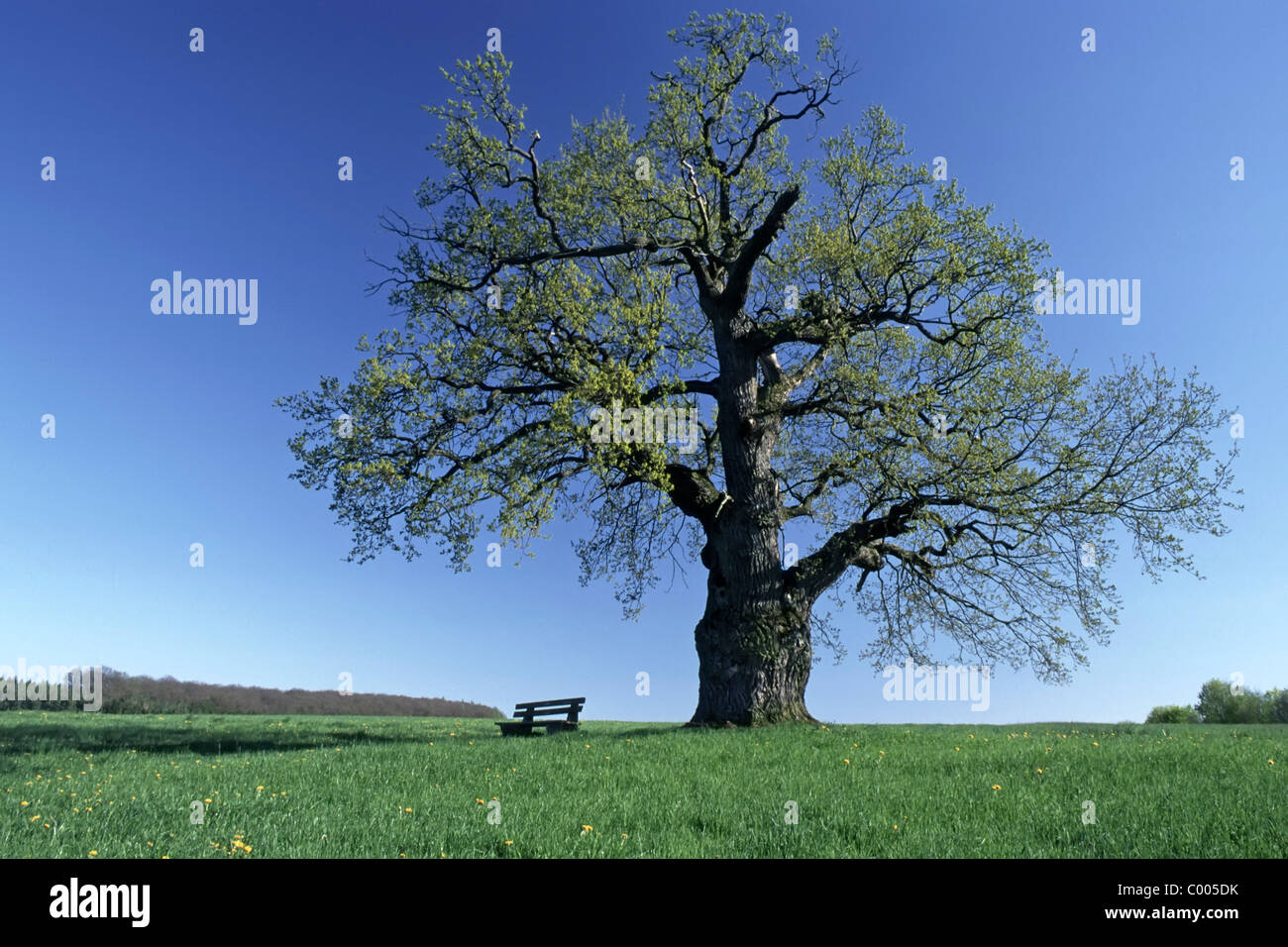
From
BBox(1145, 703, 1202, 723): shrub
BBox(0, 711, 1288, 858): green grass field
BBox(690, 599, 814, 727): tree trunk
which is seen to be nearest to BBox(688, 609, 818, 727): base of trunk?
BBox(690, 599, 814, 727): tree trunk

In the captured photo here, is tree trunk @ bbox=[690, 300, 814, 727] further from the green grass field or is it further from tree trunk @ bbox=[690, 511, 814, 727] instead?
the green grass field

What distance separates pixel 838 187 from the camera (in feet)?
64.3

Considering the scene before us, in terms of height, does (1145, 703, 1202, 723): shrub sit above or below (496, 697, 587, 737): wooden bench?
below

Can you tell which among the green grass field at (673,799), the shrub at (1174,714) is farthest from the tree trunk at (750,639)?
the shrub at (1174,714)

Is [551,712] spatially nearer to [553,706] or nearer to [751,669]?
[553,706]

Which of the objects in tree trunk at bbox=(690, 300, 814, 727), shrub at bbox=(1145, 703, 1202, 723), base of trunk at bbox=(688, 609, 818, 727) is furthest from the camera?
shrub at bbox=(1145, 703, 1202, 723)

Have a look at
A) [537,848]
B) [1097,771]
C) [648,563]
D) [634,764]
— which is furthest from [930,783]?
[648,563]

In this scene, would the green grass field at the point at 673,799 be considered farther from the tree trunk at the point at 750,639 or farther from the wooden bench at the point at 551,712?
the wooden bench at the point at 551,712

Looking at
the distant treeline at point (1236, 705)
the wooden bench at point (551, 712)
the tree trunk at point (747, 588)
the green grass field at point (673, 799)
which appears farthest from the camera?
the distant treeline at point (1236, 705)

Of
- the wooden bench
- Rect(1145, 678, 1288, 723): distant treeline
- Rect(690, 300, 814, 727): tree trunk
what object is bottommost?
Rect(1145, 678, 1288, 723): distant treeline

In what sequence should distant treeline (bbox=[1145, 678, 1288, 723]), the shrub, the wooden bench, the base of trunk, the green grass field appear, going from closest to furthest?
the green grass field, the base of trunk, the wooden bench, the shrub, distant treeline (bbox=[1145, 678, 1288, 723])

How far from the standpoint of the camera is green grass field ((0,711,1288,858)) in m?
7.14

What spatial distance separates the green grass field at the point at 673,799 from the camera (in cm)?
714

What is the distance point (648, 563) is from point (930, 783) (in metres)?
12.3
